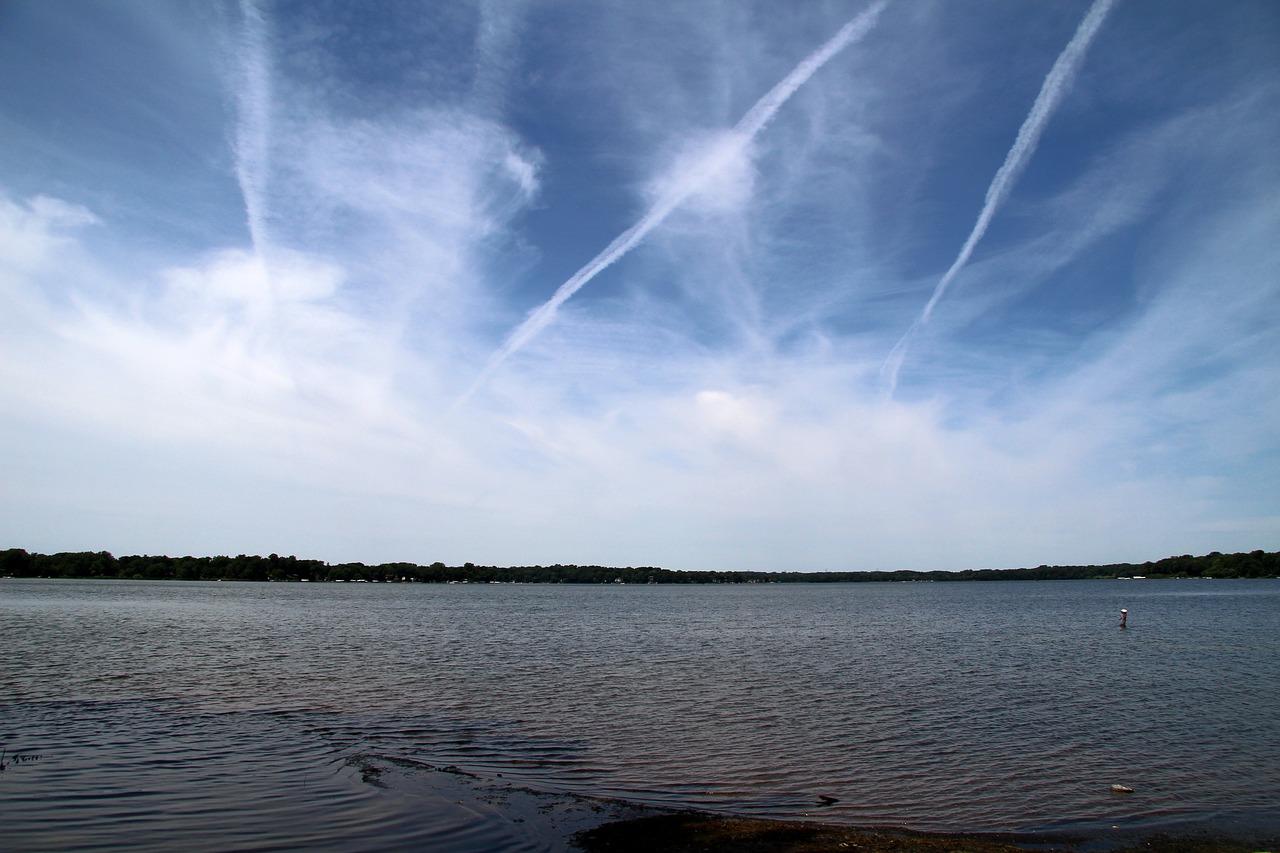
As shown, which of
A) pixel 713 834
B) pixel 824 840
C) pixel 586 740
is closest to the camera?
Answer: pixel 824 840

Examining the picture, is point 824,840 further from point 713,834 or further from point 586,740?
point 586,740

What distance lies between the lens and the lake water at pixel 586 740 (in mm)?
15055

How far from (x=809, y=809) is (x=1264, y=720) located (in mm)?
21967

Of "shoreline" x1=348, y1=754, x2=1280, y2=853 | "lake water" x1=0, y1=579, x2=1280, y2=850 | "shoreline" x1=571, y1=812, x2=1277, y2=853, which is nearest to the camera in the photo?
"shoreline" x1=571, y1=812, x2=1277, y2=853

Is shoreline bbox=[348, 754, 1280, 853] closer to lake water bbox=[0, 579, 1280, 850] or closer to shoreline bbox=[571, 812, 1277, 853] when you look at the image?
shoreline bbox=[571, 812, 1277, 853]

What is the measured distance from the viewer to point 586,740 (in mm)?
22672

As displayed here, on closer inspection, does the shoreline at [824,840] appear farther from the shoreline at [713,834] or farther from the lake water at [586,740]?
the lake water at [586,740]

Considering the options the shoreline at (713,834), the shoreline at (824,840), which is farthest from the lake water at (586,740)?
the shoreline at (824,840)

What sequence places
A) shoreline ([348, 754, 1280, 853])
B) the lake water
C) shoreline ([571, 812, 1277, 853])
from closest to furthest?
shoreline ([571, 812, 1277, 853]) → shoreline ([348, 754, 1280, 853]) → the lake water

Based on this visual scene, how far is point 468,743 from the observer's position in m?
21.9

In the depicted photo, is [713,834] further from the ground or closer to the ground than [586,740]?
further from the ground

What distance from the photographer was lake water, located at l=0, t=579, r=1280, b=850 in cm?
1505

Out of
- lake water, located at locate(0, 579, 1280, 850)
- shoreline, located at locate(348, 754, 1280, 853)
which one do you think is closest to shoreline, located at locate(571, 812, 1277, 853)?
shoreline, located at locate(348, 754, 1280, 853)

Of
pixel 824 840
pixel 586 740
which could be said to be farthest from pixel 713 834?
pixel 586 740
